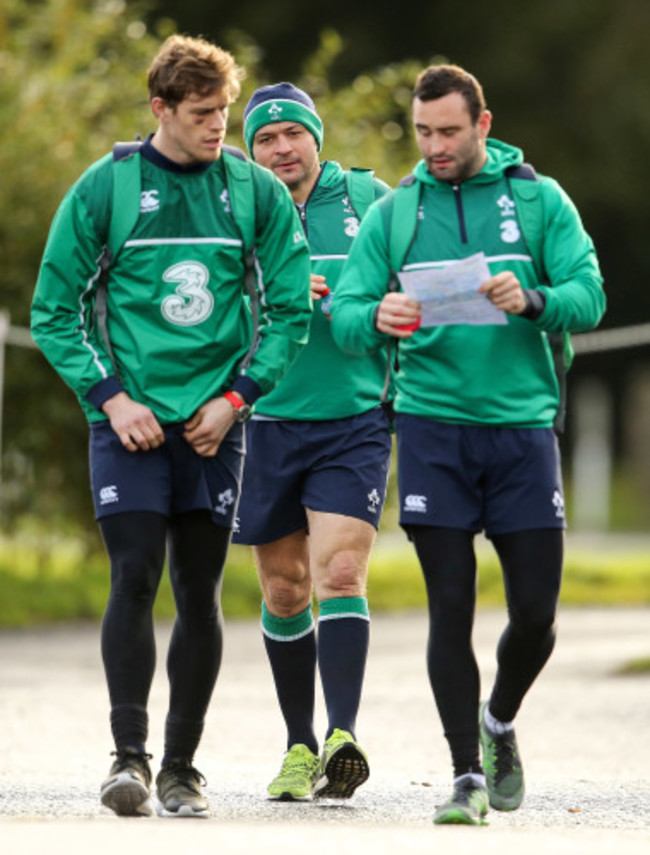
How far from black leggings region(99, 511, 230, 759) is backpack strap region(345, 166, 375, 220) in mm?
1355

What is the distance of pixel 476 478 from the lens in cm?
639

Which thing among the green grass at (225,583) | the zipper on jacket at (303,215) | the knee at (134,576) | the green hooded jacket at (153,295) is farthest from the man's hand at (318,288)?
the green grass at (225,583)

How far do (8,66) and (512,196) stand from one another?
12.2 meters

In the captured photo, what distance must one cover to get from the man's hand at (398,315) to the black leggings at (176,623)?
75 cm

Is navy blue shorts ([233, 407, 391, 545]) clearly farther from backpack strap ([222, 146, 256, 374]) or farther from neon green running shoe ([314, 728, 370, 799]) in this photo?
neon green running shoe ([314, 728, 370, 799])

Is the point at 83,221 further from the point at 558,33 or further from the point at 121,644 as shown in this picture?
the point at 558,33

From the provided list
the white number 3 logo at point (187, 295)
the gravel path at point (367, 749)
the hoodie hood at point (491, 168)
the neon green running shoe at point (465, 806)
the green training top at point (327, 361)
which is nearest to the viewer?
the gravel path at point (367, 749)

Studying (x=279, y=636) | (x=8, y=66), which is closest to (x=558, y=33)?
(x=8, y=66)

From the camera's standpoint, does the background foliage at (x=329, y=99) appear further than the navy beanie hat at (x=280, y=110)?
Yes

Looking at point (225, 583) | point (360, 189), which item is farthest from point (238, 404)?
point (225, 583)

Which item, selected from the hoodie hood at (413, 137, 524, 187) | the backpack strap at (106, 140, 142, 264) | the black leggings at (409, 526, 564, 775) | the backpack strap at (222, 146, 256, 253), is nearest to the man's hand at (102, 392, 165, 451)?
the backpack strap at (106, 140, 142, 264)

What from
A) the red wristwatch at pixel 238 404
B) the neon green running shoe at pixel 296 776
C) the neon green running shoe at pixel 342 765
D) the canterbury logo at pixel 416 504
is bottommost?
the neon green running shoe at pixel 296 776

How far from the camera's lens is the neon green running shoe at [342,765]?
6.52 metres

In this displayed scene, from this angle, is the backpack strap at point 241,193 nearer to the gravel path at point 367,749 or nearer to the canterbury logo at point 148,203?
the canterbury logo at point 148,203
